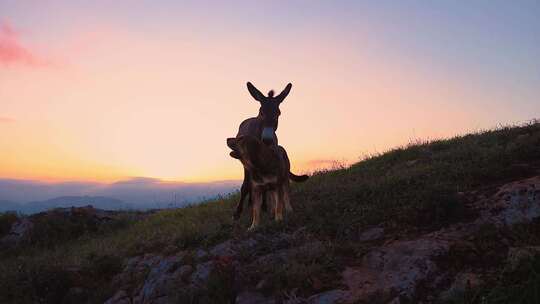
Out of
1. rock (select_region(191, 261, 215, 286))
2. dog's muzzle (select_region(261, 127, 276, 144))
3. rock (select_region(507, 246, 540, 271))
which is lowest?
rock (select_region(191, 261, 215, 286))

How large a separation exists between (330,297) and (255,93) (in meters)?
4.60

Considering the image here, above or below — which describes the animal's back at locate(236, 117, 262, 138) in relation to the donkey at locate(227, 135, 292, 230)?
above

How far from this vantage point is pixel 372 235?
8.42 metres

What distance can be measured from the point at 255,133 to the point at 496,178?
207 inches

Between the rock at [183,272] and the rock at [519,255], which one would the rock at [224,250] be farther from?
the rock at [519,255]

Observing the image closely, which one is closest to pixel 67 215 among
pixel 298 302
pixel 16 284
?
pixel 16 284

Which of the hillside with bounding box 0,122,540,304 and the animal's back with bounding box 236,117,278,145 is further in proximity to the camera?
the animal's back with bounding box 236,117,278,145

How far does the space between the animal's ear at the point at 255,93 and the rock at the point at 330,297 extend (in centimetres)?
431

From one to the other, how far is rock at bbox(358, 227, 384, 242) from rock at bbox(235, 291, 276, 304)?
2.28 metres

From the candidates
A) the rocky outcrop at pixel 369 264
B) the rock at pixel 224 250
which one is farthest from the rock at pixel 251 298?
the rock at pixel 224 250

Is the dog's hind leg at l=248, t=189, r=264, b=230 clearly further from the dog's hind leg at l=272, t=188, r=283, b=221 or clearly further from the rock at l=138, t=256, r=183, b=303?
the rock at l=138, t=256, r=183, b=303

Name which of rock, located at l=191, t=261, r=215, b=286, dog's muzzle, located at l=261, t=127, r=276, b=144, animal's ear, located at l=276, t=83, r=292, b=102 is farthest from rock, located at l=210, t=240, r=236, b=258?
animal's ear, located at l=276, t=83, r=292, b=102

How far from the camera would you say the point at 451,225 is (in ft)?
26.1

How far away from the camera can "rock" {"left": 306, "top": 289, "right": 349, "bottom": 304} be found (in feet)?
21.3
